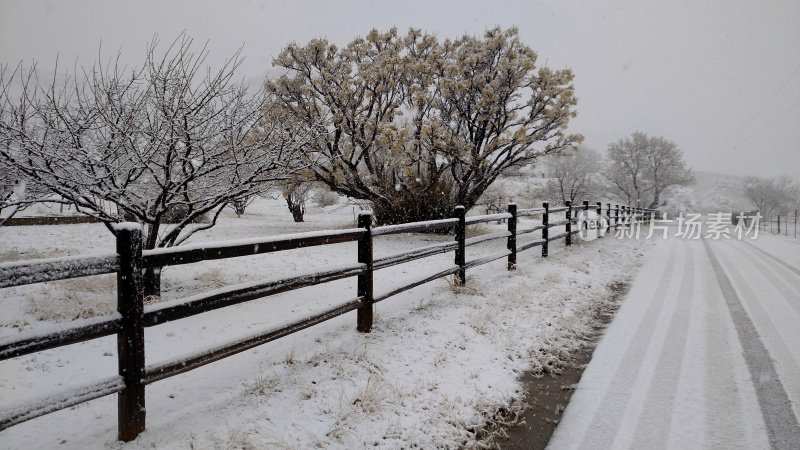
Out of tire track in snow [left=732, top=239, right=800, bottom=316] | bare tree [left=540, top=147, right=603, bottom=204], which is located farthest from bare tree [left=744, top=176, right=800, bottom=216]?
tire track in snow [left=732, top=239, right=800, bottom=316]

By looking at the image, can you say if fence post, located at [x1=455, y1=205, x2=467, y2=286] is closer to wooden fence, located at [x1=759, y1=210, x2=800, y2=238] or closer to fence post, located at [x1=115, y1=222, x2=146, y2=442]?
fence post, located at [x1=115, y1=222, x2=146, y2=442]

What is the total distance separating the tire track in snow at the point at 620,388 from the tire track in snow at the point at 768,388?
0.93 meters

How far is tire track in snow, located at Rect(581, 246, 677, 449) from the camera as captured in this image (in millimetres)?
3103

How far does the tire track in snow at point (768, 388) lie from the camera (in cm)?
308

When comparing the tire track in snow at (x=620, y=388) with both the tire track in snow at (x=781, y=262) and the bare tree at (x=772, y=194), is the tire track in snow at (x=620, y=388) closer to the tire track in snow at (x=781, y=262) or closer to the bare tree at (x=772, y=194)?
the tire track in snow at (x=781, y=262)

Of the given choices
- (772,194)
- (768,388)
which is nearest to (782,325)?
(768,388)

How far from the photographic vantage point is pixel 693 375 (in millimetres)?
4055

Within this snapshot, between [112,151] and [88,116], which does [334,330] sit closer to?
[112,151]

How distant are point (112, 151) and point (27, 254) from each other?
5.91m

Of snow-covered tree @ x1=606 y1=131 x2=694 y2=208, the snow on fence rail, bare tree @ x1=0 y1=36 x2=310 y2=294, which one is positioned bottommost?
the snow on fence rail

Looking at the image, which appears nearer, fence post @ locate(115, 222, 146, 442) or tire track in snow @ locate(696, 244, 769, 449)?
fence post @ locate(115, 222, 146, 442)

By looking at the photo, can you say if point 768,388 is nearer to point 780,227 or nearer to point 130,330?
point 130,330

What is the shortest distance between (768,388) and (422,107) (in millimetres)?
10782

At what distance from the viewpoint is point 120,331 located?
252cm
